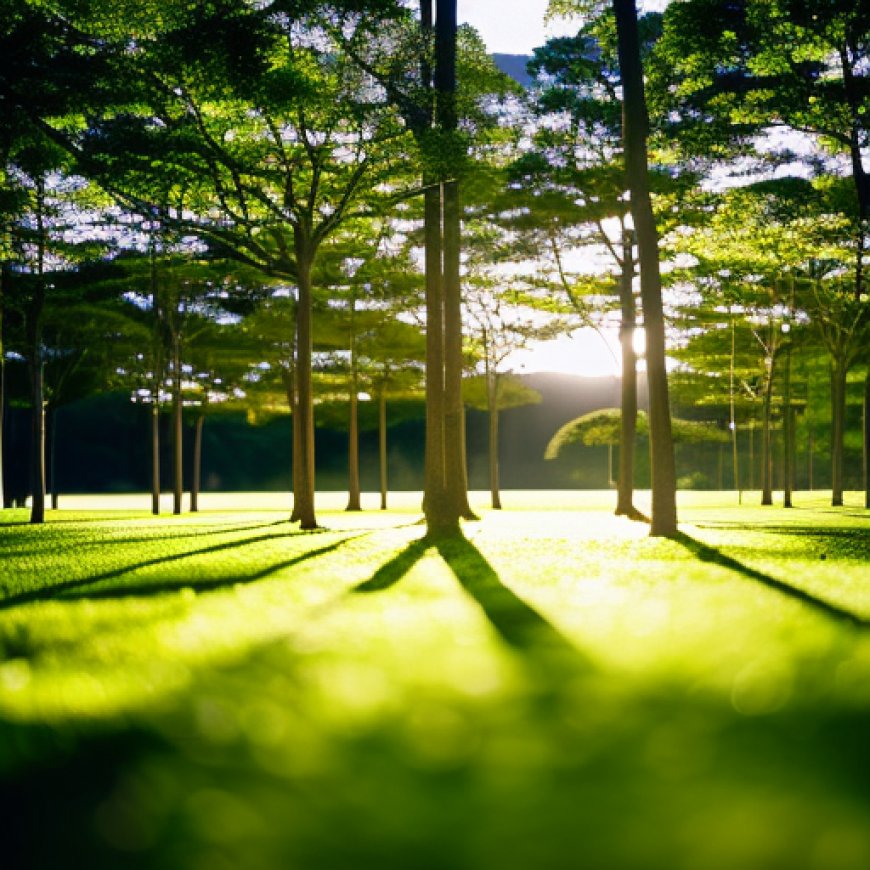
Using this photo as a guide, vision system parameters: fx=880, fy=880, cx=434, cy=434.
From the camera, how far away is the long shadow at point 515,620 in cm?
483

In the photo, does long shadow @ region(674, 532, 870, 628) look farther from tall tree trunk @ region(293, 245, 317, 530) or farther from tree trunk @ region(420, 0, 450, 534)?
tall tree trunk @ region(293, 245, 317, 530)

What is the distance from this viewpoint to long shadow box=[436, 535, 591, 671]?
4828mm

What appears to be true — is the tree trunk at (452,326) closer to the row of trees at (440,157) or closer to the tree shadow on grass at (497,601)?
the row of trees at (440,157)

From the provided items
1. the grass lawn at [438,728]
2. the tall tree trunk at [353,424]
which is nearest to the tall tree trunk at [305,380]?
the grass lawn at [438,728]

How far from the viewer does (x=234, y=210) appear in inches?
704

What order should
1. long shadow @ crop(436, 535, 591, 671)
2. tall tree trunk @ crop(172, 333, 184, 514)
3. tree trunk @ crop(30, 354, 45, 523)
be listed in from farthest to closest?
tall tree trunk @ crop(172, 333, 184, 514)
tree trunk @ crop(30, 354, 45, 523)
long shadow @ crop(436, 535, 591, 671)

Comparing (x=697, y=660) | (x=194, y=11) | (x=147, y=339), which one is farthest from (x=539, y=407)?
(x=697, y=660)

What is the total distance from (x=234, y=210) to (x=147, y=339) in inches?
604

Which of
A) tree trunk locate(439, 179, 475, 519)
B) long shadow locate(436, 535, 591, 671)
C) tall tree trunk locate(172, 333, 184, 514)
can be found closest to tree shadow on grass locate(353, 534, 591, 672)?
long shadow locate(436, 535, 591, 671)

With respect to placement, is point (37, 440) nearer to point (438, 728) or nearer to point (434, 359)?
point (434, 359)

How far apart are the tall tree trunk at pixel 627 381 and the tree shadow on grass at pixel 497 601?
968 cm

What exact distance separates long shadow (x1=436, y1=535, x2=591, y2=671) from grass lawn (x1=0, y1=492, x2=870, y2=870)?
0.04 metres

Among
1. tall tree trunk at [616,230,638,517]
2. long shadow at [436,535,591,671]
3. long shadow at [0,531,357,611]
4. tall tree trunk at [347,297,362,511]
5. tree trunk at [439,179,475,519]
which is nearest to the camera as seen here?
long shadow at [436,535,591,671]

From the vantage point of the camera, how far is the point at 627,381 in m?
21.4
